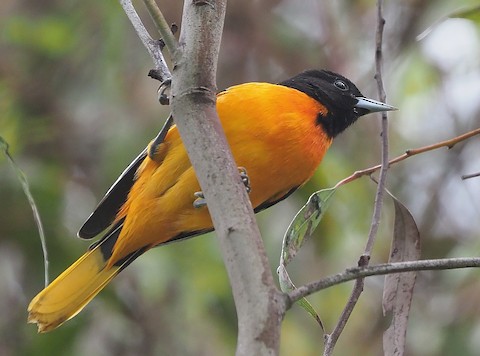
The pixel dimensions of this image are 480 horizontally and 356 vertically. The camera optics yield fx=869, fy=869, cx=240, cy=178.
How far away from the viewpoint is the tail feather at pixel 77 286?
3.03 meters

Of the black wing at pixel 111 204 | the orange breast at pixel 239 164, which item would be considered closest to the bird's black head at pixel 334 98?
the orange breast at pixel 239 164

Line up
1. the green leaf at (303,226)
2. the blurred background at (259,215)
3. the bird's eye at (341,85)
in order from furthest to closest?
1. the blurred background at (259,215)
2. the bird's eye at (341,85)
3. the green leaf at (303,226)

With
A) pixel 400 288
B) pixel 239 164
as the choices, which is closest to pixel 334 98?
pixel 239 164

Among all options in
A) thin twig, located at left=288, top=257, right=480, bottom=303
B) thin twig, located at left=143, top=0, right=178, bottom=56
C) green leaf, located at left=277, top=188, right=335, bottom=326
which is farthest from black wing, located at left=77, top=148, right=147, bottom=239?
thin twig, located at left=288, top=257, right=480, bottom=303

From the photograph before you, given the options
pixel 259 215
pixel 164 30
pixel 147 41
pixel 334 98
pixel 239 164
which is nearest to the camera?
pixel 164 30

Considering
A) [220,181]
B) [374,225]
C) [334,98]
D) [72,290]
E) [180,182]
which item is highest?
[334,98]

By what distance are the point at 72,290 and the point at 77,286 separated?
0.08ft

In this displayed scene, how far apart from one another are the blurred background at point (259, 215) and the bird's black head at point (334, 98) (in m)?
0.53

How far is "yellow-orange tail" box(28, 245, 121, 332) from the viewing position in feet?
9.93

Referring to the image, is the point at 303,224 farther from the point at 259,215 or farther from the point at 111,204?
the point at 259,215

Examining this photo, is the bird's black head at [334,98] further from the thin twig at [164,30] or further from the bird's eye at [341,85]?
the thin twig at [164,30]

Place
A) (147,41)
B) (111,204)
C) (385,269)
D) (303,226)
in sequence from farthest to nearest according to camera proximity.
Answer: (111,204) → (303,226) → (147,41) → (385,269)

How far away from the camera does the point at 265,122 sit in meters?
2.90

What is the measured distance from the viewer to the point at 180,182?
9.46 ft
